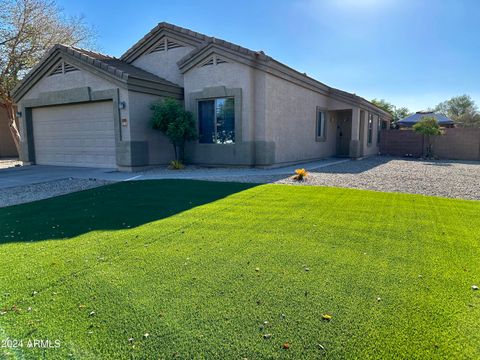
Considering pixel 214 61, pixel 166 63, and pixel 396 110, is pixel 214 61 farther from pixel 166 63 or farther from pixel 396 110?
pixel 396 110

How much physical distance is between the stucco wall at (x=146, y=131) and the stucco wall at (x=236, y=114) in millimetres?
1183

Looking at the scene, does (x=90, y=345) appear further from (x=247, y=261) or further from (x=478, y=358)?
(x=478, y=358)

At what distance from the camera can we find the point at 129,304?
294 cm

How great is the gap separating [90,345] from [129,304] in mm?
566

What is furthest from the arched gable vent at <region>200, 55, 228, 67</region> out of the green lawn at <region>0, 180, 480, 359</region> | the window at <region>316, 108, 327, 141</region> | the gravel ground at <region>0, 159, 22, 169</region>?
the gravel ground at <region>0, 159, 22, 169</region>

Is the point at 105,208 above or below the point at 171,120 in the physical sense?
below

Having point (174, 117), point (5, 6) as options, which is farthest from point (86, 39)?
point (174, 117)

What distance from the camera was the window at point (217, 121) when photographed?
43.4 feet

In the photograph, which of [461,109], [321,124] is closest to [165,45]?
[321,124]

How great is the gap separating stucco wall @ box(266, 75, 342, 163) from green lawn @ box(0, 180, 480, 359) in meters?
7.84

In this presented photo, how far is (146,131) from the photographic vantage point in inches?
513

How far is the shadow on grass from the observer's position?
529cm

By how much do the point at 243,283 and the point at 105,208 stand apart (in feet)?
14.7

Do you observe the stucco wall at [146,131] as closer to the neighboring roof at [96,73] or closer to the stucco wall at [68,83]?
the neighboring roof at [96,73]
